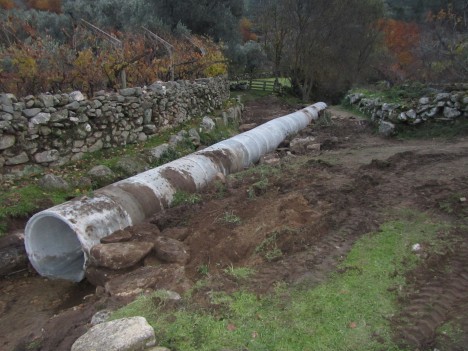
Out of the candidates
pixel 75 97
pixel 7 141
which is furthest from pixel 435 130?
pixel 7 141

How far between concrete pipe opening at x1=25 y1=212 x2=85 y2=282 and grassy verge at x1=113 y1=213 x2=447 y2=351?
2.34 m

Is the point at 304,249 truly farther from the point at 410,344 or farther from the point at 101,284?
the point at 101,284

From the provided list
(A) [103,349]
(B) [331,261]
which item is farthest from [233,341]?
(B) [331,261]

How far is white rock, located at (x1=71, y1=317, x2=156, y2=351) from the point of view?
329 centimetres

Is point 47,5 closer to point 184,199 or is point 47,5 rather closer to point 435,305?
point 184,199

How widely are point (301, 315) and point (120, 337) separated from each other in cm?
160

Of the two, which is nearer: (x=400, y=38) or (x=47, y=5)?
(x=47, y=5)

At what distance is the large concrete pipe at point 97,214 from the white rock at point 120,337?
198 centimetres

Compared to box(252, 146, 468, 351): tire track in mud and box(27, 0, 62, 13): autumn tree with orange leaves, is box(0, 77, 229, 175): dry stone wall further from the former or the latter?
box(27, 0, 62, 13): autumn tree with orange leaves

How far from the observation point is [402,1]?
41.4 m

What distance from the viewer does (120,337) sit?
3346 millimetres

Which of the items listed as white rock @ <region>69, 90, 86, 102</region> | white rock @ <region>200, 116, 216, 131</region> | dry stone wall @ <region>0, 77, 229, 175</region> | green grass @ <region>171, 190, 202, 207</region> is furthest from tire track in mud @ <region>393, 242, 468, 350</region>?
white rock @ <region>200, 116, 216, 131</region>

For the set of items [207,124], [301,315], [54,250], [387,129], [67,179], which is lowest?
[207,124]

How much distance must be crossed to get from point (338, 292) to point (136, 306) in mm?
1977
